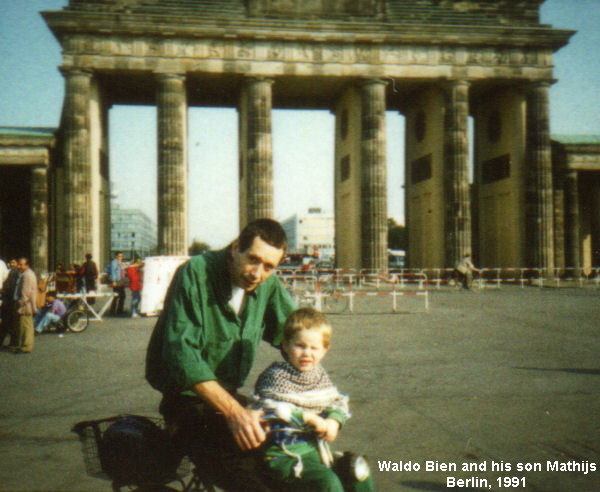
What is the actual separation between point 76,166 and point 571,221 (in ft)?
96.8

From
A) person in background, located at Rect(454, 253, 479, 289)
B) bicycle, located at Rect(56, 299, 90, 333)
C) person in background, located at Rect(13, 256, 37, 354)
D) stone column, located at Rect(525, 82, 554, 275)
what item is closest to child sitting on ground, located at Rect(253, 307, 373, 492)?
person in background, located at Rect(13, 256, 37, 354)

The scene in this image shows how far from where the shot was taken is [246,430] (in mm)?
2572

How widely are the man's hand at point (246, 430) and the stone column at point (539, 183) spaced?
3870cm

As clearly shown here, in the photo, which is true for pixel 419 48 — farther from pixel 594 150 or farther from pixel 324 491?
pixel 324 491

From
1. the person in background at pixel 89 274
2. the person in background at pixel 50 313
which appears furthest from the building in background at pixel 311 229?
the person in background at pixel 50 313

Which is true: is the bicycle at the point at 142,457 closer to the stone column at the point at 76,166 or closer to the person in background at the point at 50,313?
the person in background at the point at 50,313

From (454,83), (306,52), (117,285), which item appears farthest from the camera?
(454,83)

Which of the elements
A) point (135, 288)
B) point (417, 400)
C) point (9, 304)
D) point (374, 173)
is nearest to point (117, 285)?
point (135, 288)

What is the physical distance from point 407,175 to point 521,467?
42.2m

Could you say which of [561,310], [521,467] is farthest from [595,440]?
[561,310]

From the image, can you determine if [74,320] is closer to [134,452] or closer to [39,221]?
[134,452]

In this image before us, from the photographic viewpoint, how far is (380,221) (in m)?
39.1

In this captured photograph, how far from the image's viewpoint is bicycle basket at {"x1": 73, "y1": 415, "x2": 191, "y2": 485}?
9.09ft

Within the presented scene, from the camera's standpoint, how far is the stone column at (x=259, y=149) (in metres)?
38.2
